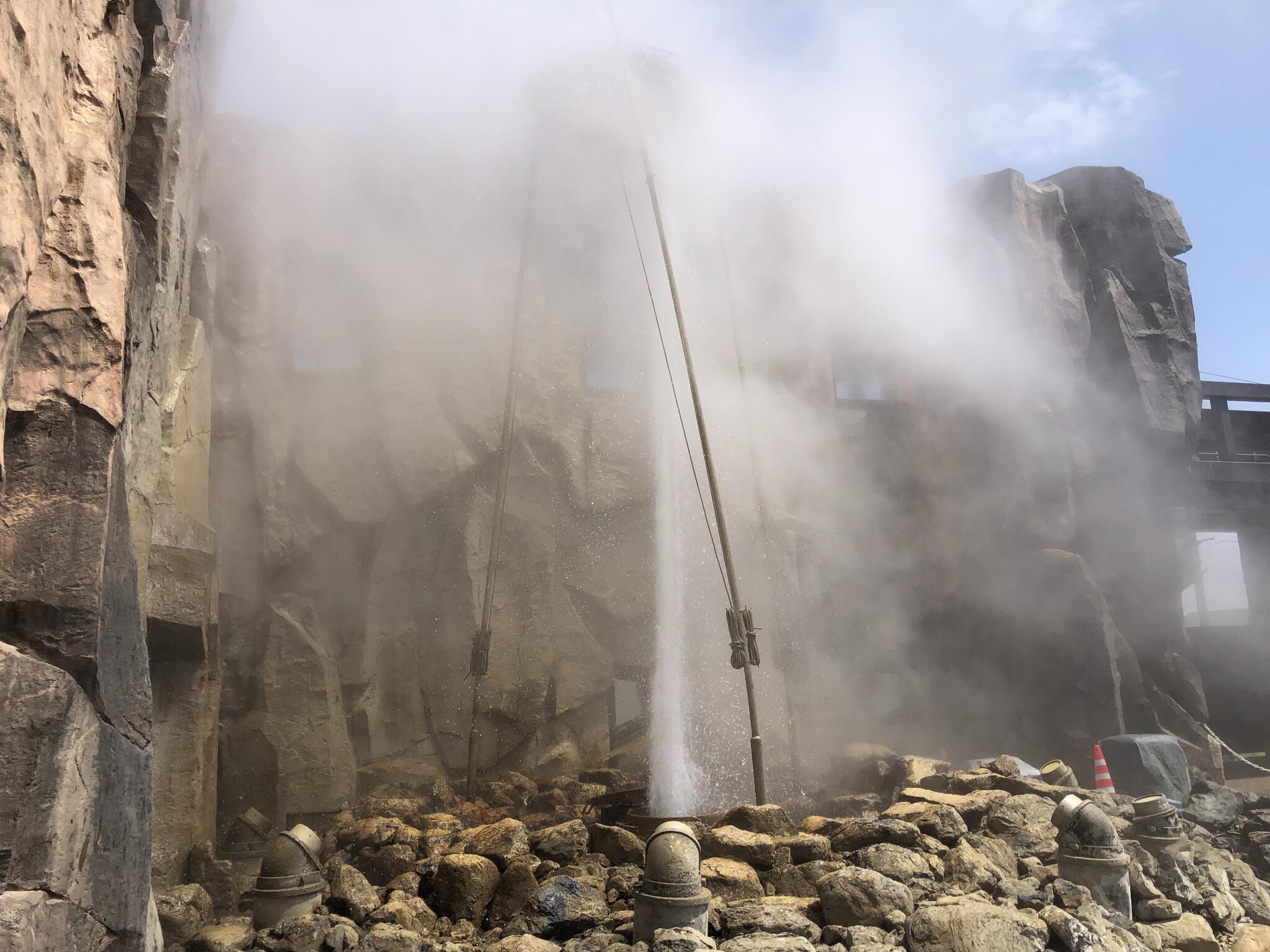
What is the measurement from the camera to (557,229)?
→ 934 cm

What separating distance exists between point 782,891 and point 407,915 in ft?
4.84

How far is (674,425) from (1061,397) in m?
4.24

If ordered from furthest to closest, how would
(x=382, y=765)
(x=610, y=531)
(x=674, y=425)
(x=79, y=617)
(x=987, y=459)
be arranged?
(x=987, y=459)
(x=674, y=425)
(x=610, y=531)
(x=382, y=765)
(x=79, y=617)

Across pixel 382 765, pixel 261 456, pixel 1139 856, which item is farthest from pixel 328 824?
pixel 1139 856

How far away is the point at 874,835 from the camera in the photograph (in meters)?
4.28

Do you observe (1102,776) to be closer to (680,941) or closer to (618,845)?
(618,845)

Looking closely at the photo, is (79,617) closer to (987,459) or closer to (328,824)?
(328,824)

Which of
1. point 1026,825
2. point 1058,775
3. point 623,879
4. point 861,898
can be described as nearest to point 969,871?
point 861,898

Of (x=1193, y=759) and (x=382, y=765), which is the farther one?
(x=1193, y=759)

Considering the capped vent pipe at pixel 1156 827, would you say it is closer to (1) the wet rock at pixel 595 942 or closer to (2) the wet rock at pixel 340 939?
(1) the wet rock at pixel 595 942

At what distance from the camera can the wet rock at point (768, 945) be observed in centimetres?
312

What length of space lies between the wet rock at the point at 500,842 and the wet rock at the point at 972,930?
1631mm

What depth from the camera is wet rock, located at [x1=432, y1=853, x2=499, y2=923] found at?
3.79 m

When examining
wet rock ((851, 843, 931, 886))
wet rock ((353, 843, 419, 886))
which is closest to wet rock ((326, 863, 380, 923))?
wet rock ((353, 843, 419, 886))
